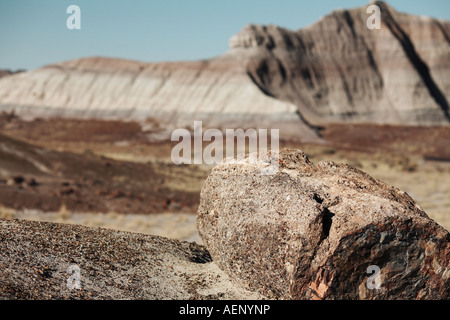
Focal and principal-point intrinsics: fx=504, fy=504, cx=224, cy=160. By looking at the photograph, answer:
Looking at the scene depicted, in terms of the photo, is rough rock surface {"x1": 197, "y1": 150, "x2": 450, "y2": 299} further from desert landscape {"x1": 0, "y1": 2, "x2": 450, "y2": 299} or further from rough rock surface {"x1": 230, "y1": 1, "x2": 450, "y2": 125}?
rough rock surface {"x1": 230, "y1": 1, "x2": 450, "y2": 125}

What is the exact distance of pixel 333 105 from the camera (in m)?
70.0

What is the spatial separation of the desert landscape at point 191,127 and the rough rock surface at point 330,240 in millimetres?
122

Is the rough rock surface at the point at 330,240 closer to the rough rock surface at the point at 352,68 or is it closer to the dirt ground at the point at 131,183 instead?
the dirt ground at the point at 131,183

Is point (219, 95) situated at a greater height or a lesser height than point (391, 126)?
greater

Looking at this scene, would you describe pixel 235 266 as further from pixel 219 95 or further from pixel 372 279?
pixel 219 95

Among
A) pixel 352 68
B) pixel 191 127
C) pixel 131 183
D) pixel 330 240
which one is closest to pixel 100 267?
pixel 330 240

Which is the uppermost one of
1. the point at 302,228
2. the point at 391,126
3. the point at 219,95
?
the point at 302,228

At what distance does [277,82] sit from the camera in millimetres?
68250

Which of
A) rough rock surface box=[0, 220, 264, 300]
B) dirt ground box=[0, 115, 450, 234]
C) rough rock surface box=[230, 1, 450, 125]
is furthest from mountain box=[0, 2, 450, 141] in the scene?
rough rock surface box=[0, 220, 264, 300]

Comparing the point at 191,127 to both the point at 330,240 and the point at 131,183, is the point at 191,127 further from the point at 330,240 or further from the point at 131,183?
the point at 330,240

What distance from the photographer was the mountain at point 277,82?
62844mm

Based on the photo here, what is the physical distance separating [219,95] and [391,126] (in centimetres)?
2244

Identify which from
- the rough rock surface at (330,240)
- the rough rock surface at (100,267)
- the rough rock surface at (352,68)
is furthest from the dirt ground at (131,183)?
the rough rock surface at (352,68)
